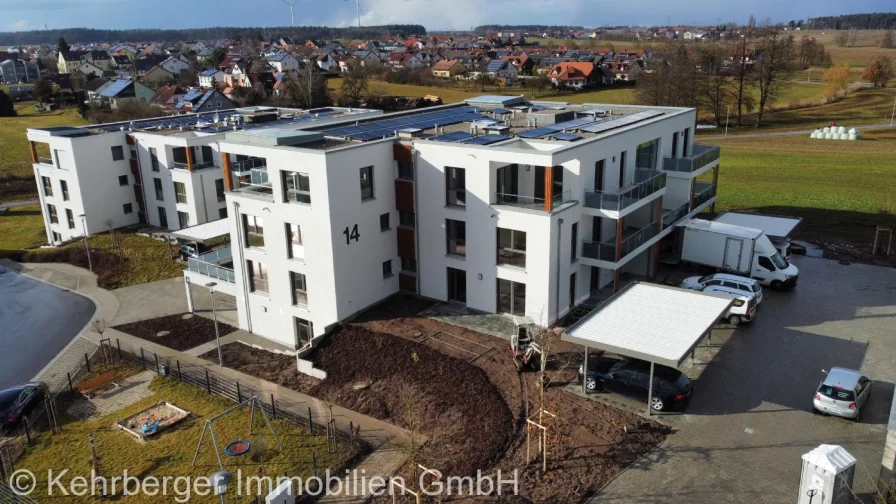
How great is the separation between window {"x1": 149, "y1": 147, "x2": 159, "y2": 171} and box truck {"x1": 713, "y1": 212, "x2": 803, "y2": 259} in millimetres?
35049

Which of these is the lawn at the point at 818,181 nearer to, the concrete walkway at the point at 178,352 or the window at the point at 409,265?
the window at the point at 409,265

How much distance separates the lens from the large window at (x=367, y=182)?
2680 centimetres

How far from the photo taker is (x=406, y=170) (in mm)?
28156

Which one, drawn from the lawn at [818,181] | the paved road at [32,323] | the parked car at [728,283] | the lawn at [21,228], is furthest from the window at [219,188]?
the lawn at [818,181]

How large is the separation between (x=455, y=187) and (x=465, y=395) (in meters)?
9.36

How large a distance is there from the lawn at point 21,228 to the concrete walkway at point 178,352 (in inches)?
279

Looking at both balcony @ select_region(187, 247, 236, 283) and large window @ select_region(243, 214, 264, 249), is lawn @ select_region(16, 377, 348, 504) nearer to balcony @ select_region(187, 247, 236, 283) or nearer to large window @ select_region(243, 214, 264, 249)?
large window @ select_region(243, 214, 264, 249)

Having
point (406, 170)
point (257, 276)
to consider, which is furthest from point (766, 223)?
point (257, 276)

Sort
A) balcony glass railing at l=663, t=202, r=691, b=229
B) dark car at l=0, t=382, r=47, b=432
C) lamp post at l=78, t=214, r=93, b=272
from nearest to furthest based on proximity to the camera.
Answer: dark car at l=0, t=382, r=47, b=432 < balcony glass railing at l=663, t=202, r=691, b=229 < lamp post at l=78, t=214, r=93, b=272

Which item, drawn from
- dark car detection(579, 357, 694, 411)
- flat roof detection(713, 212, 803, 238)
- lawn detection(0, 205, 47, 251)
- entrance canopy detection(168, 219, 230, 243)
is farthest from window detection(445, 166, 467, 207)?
lawn detection(0, 205, 47, 251)

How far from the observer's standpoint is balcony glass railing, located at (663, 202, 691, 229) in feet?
103

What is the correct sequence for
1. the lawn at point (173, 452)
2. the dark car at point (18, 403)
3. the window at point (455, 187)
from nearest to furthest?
the lawn at point (173, 452) → the dark car at point (18, 403) → the window at point (455, 187)

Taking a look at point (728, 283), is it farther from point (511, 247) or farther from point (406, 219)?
point (406, 219)

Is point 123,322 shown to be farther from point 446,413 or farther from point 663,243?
point 663,243
